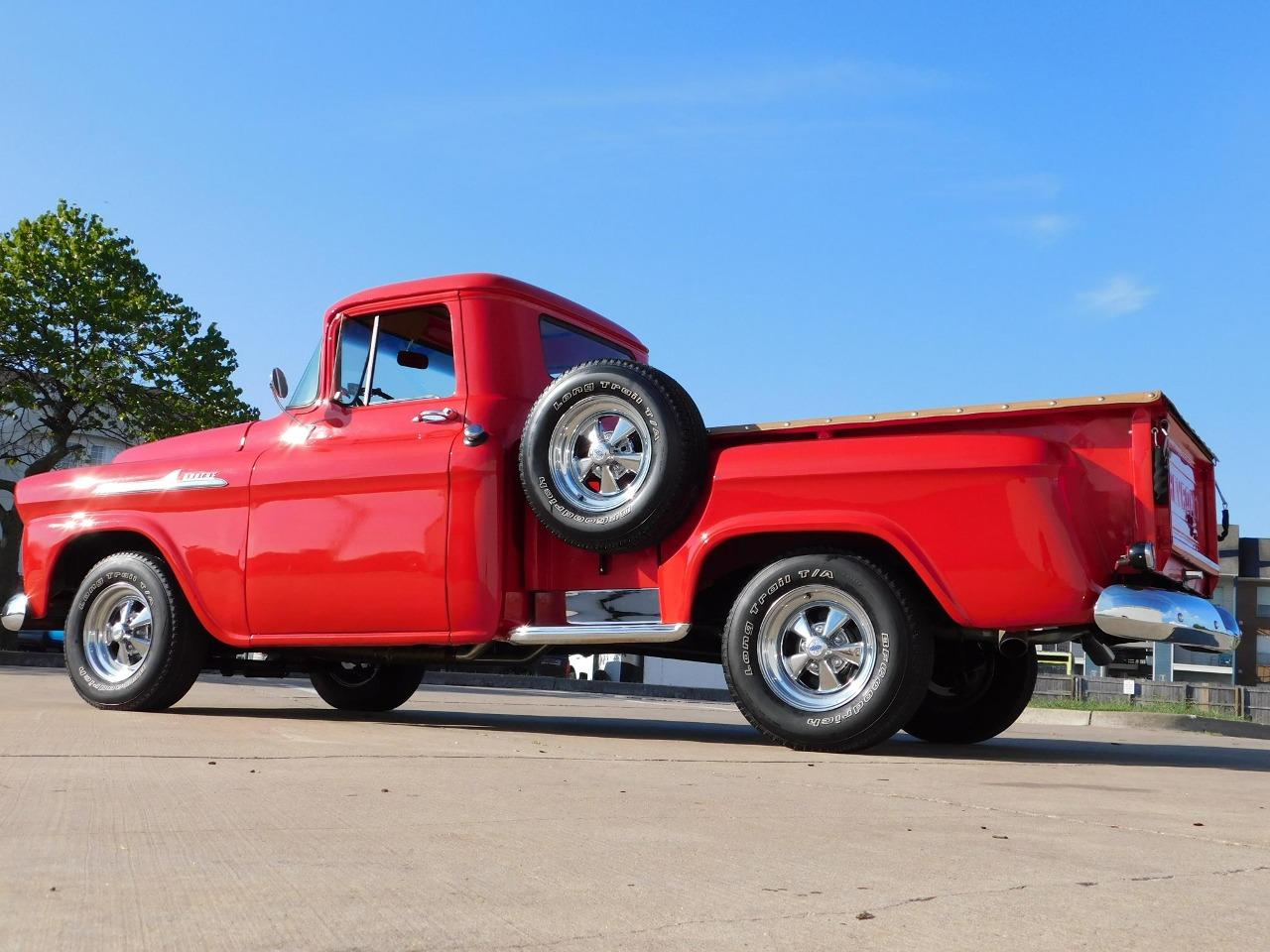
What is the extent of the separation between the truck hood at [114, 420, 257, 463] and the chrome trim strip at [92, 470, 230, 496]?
0.14 metres

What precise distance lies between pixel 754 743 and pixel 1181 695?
77.7 feet

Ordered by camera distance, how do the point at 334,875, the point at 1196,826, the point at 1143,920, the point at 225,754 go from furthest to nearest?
the point at 225,754 → the point at 1196,826 → the point at 334,875 → the point at 1143,920

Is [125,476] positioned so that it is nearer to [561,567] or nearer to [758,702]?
[561,567]

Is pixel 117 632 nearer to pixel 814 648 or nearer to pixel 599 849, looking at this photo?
pixel 814 648

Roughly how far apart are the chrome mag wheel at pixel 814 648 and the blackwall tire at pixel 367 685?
335 cm

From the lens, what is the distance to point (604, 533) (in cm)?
576

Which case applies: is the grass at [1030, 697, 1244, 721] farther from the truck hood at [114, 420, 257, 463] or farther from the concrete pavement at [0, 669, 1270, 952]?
the concrete pavement at [0, 669, 1270, 952]

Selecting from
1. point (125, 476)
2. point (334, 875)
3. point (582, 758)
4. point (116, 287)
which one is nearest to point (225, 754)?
point (582, 758)

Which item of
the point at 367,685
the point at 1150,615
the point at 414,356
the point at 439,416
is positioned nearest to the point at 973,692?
the point at 1150,615

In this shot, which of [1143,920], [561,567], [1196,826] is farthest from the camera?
[561,567]

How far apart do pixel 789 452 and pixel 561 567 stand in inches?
51.8

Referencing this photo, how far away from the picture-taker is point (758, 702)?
18.0 feet

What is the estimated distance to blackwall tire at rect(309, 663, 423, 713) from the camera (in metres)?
8.30

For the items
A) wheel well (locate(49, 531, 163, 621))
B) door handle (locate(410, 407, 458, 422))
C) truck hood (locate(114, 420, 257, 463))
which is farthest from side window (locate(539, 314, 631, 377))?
wheel well (locate(49, 531, 163, 621))
